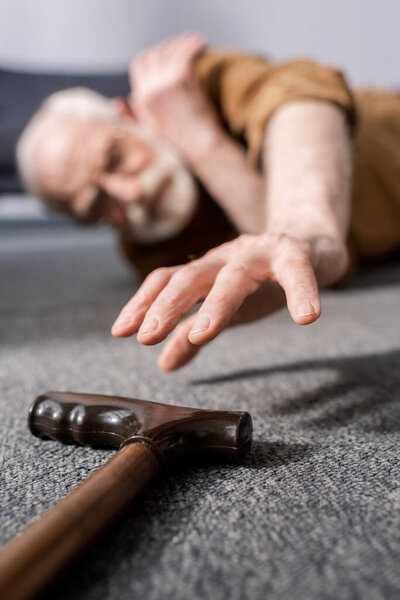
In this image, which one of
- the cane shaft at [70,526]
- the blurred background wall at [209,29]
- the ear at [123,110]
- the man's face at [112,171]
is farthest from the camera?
the blurred background wall at [209,29]

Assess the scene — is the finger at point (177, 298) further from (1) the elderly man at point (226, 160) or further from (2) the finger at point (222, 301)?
(1) the elderly man at point (226, 160)

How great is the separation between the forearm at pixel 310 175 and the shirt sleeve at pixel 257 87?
0.03m

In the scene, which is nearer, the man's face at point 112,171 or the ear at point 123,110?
the man's face at point 112,171

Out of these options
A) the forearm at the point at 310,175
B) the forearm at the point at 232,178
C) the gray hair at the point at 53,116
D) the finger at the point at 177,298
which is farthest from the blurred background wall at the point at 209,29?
the finger at the point at 177,298

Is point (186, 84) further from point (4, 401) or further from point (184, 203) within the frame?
point (4, 401)

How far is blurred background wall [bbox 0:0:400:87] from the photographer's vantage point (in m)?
4.16

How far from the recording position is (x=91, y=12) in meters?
4.23

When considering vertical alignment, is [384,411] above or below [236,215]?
above

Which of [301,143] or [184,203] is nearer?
[301,143]

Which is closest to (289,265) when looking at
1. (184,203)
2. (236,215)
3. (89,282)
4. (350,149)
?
(350,149)

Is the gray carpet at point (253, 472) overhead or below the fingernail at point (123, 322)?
below

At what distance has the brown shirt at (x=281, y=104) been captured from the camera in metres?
1.13

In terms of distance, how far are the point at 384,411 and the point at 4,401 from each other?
0.47m

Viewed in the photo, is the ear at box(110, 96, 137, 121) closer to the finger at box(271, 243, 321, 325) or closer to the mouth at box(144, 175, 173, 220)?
the mouth at box(144, 175, 173, 220)
